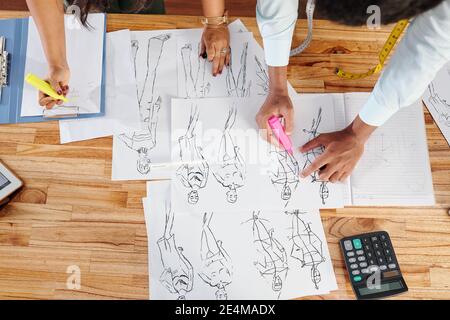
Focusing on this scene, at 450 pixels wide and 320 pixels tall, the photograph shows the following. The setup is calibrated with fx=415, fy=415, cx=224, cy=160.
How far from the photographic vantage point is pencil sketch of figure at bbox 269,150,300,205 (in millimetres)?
795

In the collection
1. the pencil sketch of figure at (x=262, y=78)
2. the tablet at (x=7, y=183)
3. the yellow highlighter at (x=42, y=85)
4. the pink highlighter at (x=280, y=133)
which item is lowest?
the tablet at (x=7, y=183)

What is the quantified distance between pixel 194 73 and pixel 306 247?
43 centimetres

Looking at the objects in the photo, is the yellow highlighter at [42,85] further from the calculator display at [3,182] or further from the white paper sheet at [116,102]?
the calculator display at [3,182]

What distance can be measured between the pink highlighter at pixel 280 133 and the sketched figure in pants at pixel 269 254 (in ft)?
0.49

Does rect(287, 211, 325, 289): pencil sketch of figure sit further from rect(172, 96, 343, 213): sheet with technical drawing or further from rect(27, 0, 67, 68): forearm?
rect(27, 0, 67, 68): forearm

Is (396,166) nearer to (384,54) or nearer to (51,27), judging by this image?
(384,54)

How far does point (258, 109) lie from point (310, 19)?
0.78ft

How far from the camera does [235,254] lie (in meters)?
0.76

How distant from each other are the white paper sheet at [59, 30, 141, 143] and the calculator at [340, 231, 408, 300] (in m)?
0.48

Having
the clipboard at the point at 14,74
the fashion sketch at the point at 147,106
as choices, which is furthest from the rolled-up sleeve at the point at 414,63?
the clipboard at the point at 14,74

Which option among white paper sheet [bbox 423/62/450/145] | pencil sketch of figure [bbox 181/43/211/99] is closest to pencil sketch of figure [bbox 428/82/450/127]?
white paper sheet [bbox 423/62/450/145]

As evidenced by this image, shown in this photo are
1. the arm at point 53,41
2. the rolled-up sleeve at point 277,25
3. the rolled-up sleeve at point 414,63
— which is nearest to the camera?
the rolled-up sleeve at point 414,63

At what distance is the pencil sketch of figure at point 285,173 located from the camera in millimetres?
795

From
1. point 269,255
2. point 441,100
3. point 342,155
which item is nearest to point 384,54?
point 441,100
